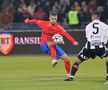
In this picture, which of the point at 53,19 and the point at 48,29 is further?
the point at 48,29

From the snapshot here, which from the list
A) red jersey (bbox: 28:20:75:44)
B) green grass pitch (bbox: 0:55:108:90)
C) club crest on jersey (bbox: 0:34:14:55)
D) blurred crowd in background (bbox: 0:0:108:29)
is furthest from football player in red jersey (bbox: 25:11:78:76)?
blurred crowd in background (bbox: 0:0:108:29)

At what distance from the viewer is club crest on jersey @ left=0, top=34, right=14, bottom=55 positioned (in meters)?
27.1

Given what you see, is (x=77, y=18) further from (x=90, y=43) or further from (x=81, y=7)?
(x=90, y=43)

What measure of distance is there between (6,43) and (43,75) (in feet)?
30.3

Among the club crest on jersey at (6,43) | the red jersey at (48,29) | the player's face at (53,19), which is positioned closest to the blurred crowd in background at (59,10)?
the club crest on jersey at (6,43)

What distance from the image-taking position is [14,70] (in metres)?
20.1

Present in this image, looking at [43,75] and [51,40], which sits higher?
[51,40]

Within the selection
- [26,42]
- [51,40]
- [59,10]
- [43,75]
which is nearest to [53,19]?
[51,40]

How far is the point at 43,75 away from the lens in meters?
18.2

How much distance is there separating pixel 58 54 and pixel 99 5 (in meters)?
13.9

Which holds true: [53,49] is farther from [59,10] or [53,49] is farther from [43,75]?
[59,10]

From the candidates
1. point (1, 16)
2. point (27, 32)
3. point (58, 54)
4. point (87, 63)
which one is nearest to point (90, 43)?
Result: point (58, 54)

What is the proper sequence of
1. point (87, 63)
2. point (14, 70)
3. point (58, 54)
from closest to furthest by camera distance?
point (58, 54)
point (14, 70)
point (87, 63)

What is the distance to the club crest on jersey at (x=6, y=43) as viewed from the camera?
2710 centimetres
